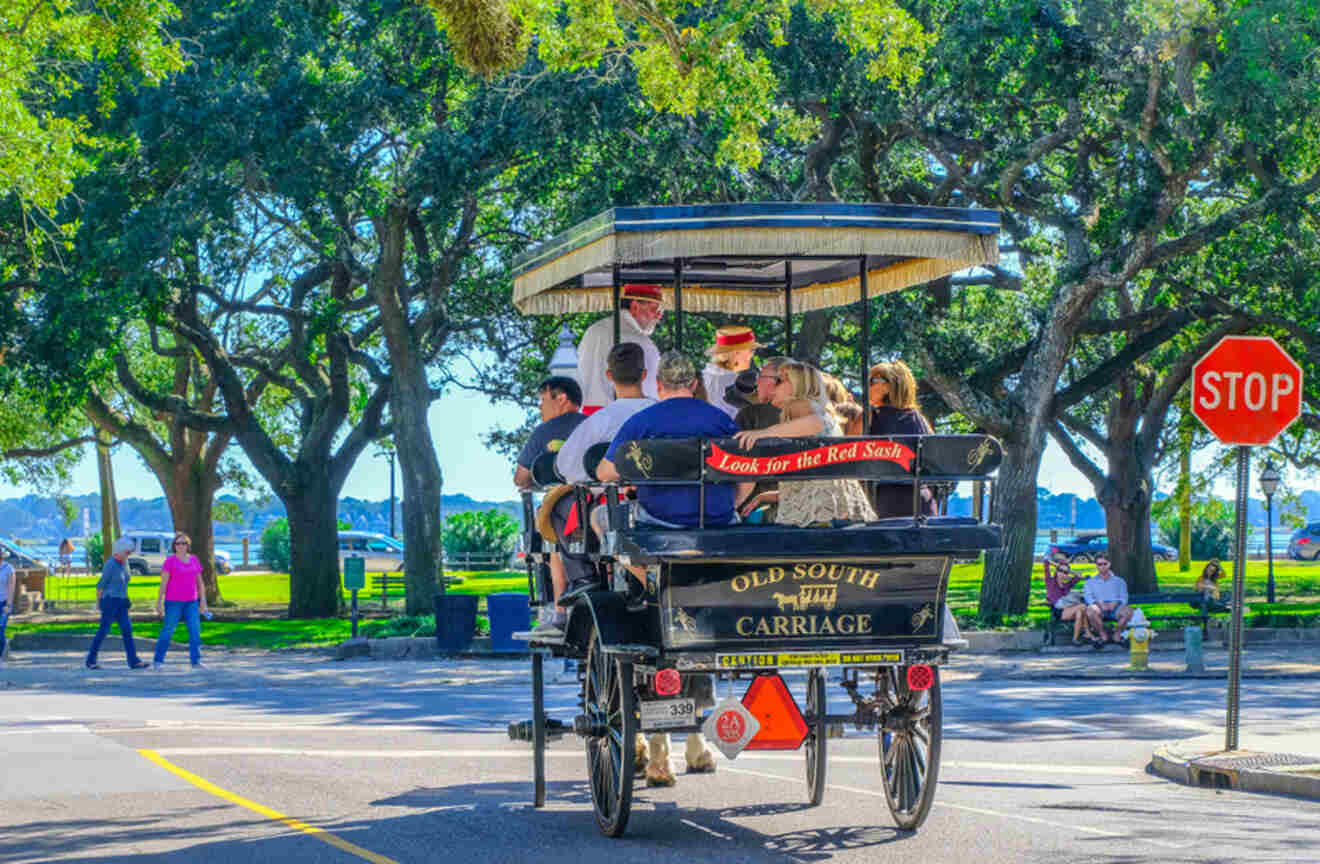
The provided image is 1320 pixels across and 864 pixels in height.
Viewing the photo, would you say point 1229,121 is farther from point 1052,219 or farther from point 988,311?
point 988,311

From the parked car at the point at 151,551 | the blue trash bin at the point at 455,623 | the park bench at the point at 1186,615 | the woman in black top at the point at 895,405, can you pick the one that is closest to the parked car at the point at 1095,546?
the parked car at the point at 151,551

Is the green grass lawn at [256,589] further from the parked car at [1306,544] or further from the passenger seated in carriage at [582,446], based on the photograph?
the parked car at [1306,544]

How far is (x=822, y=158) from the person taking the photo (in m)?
28.3

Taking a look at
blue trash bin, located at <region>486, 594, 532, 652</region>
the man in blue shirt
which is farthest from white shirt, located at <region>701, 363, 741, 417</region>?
blue trash bin, located at <region>486, 594, 532, 652</region>

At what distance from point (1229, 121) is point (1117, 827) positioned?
17471mm

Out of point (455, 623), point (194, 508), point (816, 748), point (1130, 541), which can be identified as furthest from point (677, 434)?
point (194, 508)

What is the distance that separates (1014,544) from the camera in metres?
28.8

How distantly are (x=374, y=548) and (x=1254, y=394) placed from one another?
58.6m

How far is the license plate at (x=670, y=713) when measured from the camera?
8.56 meters

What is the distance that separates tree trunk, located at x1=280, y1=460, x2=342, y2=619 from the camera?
34.7 meters

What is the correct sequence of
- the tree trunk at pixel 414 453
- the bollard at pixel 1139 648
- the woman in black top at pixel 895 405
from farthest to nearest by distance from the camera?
1. the tree trunk at pixel 414 453
2. the bollard at pixel 1139 648
3. the woman in black top at pixel 895 405

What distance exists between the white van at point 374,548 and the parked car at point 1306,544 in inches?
1449

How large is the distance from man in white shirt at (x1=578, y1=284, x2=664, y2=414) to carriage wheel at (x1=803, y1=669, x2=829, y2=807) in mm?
2331

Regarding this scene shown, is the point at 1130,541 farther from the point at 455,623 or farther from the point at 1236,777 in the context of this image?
the point at 1236,777
